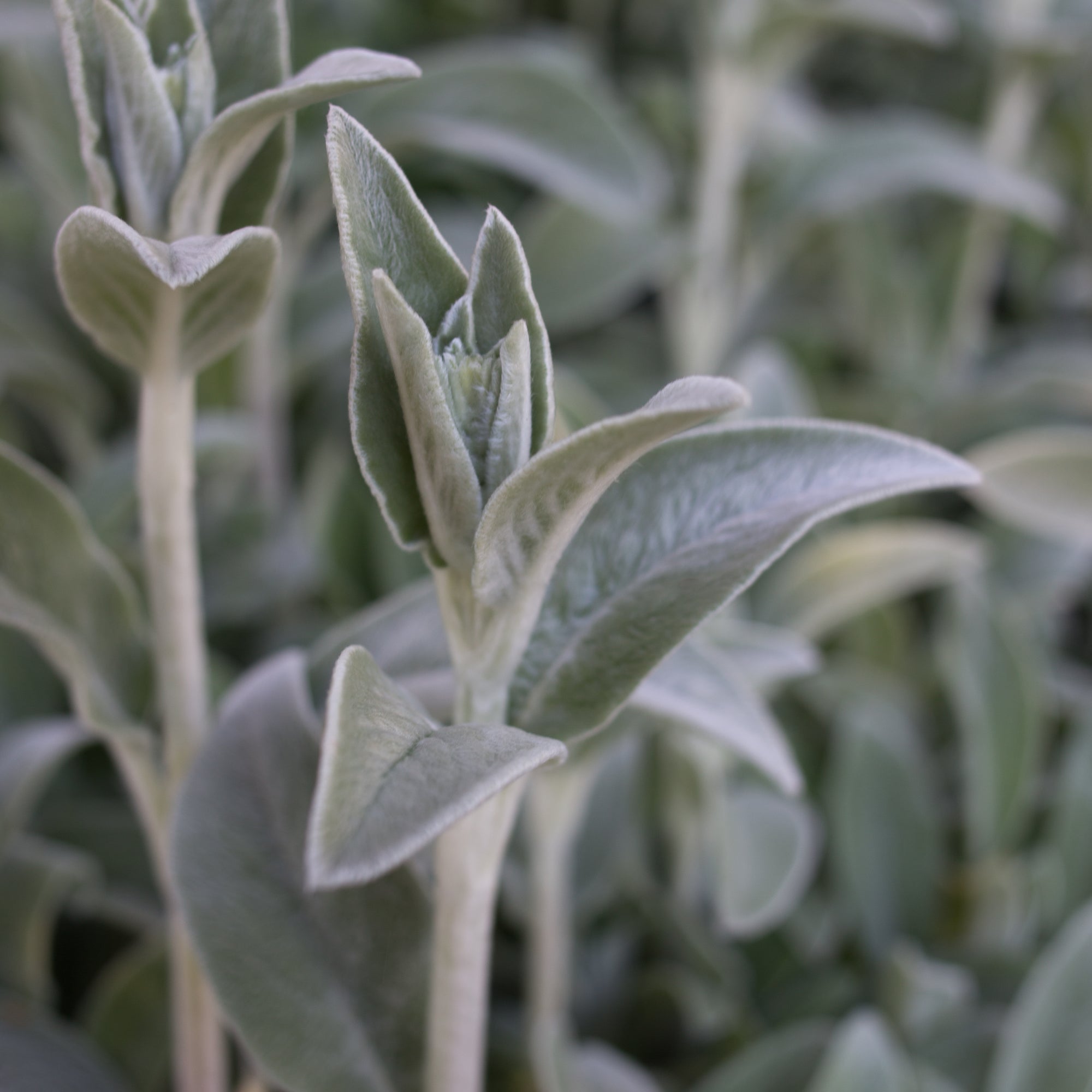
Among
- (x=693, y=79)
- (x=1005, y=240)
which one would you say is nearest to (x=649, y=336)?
(x=693, y=79)

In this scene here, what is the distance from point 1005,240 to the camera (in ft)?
3.91

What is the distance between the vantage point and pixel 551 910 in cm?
60

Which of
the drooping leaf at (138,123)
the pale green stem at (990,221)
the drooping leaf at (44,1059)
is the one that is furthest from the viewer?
the pale green stem at (990,221)

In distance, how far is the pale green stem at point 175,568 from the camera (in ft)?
1.25

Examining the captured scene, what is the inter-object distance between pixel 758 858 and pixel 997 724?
233mm

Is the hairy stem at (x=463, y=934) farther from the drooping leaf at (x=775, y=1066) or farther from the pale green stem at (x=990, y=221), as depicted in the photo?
the pale green stem at (x=990, y=221)

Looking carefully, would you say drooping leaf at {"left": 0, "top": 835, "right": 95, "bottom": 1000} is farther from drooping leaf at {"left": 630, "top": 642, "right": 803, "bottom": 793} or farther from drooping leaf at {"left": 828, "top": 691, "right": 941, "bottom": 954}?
drooping leaf at {"left": 828, "top": 691, "right": 941, "bottom": 954}

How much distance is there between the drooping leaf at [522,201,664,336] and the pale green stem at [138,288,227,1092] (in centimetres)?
55

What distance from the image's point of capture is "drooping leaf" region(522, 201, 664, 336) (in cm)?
91

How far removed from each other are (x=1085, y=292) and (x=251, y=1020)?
1.06m

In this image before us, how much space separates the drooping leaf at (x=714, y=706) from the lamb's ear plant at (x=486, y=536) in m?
0.06

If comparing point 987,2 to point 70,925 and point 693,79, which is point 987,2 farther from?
point 70,925

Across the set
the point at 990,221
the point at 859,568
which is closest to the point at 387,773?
the point at 859,568

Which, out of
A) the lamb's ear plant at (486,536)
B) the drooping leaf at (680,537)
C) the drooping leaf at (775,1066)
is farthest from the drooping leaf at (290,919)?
the drooping leaf at (775,1066)
